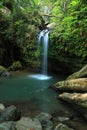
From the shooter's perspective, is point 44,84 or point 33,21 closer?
point 44,84

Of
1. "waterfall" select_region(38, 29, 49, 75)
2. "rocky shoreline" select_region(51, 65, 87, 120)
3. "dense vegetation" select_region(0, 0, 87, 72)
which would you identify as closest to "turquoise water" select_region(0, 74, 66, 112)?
"rocky shoreline" select_region(51, 65, 87, 120)

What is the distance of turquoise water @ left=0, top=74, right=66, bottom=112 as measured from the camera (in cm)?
774

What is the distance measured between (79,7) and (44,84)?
16.6 ft

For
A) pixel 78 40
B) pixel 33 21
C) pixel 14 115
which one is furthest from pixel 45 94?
pixel 33 21

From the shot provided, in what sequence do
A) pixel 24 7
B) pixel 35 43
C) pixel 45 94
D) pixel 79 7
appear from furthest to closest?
pixel 24 7 → pixel 35 43 → pixel 79 7 → pixel 45 94

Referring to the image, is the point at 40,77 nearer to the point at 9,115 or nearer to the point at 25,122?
the point at 9,115

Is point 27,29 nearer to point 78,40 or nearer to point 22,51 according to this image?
point 22,51

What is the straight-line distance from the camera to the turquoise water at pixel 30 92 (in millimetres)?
7745

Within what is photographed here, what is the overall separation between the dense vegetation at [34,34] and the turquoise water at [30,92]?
199 cm

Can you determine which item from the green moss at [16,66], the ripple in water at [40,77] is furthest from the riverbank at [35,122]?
the green moss at [16,66]

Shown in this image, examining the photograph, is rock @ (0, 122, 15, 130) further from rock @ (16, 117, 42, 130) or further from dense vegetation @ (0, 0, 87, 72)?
dense vegetation @ (0, 0, 87, 72)

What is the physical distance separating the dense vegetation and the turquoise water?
1.99m

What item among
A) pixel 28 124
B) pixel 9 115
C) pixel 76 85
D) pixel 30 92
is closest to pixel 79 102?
pixel 76 85

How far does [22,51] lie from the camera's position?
14.4m
